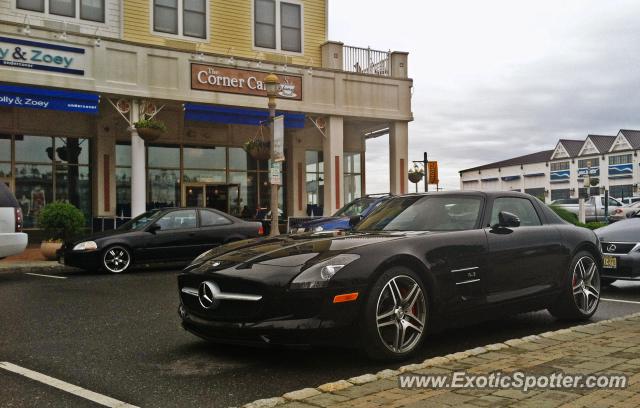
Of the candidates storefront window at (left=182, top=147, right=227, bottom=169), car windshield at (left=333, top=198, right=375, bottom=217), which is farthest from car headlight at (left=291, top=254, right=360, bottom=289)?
storefront window at (left=182, top=147, right=227, bottom=169)

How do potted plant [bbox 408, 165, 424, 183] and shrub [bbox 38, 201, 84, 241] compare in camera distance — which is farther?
potted plant [bbox 408, 165, 424, 183]

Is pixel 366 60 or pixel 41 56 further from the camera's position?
pixel 366 60

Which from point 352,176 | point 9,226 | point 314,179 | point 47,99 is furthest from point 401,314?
point 352,176

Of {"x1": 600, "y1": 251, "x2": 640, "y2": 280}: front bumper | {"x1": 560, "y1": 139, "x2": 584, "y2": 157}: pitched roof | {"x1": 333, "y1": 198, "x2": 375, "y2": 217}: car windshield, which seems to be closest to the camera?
{"x1": 600, "y1": 251, "x2": 640, "y2": 280}: front bumper

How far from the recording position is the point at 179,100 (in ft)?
60.2

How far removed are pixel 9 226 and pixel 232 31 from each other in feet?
42.8

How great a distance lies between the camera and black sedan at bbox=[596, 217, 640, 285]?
836 centimetres

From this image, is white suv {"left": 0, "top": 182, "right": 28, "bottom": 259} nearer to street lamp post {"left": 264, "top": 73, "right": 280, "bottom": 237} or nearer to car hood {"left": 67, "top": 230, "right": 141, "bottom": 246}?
car hood {"left": 67, "top": 230, "right": 141, "bottom": 246}

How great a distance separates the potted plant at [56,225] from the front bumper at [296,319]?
36.5ft

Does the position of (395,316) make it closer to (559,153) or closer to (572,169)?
(572,169)

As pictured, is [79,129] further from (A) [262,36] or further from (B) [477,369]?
(B) [477,369]

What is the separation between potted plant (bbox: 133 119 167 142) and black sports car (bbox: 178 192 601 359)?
12.0 metres

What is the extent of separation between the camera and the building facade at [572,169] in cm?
7762

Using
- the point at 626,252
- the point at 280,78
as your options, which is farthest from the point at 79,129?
the point at 626,252
